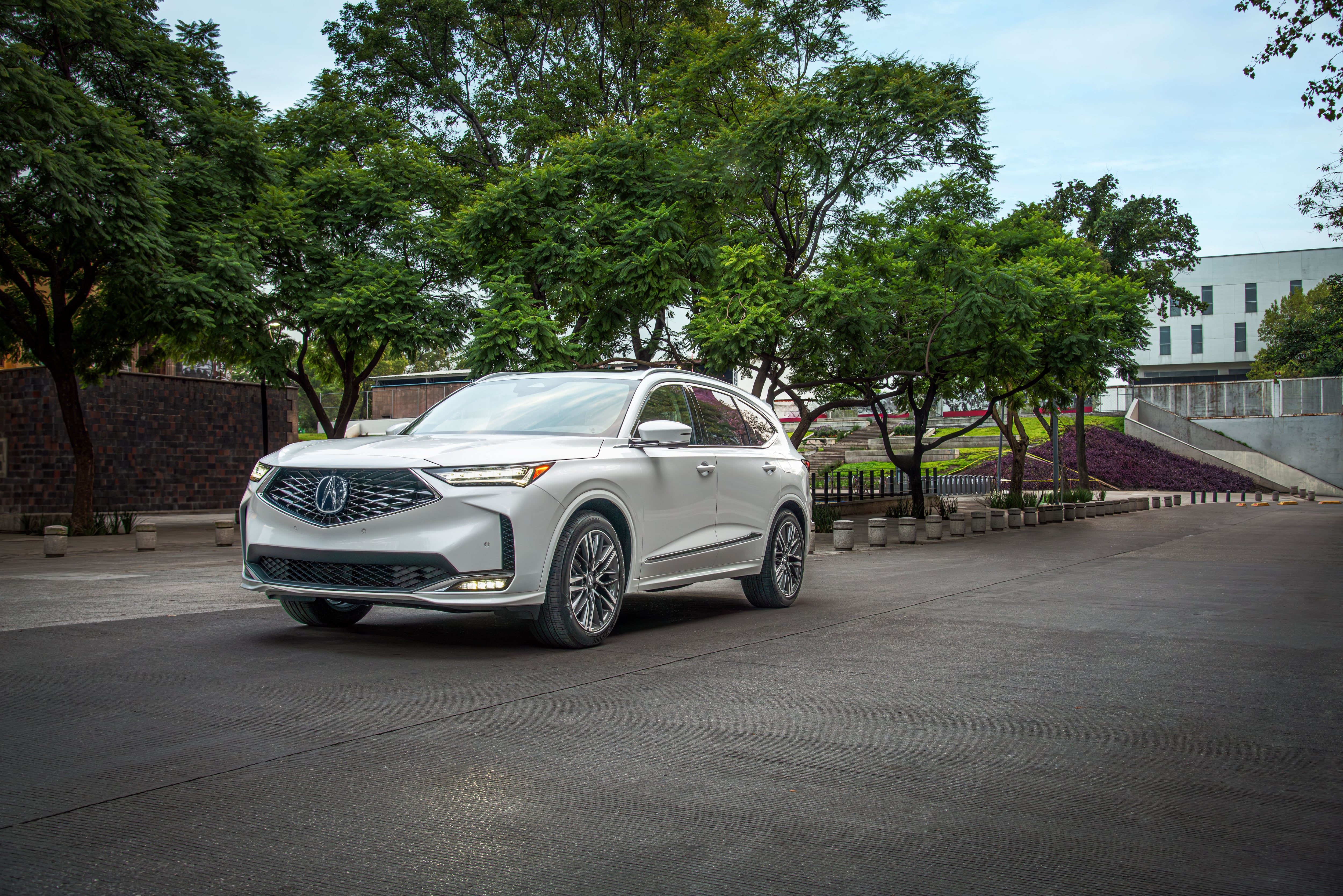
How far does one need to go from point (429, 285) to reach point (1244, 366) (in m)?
95.0

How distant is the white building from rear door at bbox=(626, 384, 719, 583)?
314ft

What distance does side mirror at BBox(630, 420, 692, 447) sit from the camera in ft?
25.2

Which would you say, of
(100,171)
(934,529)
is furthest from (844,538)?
(100,171)

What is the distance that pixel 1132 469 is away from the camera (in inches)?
2120

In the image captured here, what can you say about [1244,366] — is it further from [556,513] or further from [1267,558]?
[556,513]

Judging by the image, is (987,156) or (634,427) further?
(987,156)

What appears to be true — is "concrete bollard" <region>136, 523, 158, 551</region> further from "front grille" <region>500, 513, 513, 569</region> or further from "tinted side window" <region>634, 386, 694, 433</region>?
"front grille" <region>500, 513, 513, 569</region>

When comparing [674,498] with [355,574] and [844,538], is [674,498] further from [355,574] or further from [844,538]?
[844,538]

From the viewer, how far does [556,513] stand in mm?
7008

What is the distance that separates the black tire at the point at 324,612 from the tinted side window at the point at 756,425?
356cm

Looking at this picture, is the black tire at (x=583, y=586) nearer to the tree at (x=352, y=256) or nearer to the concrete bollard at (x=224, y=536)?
the concrete bollard at (x=224, y=536)

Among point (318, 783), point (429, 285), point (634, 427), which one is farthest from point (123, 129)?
point (318, 783)

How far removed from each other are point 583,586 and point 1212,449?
60.4 m

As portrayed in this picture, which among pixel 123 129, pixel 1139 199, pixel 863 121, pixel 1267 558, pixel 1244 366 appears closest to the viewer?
pixel 1267 558
